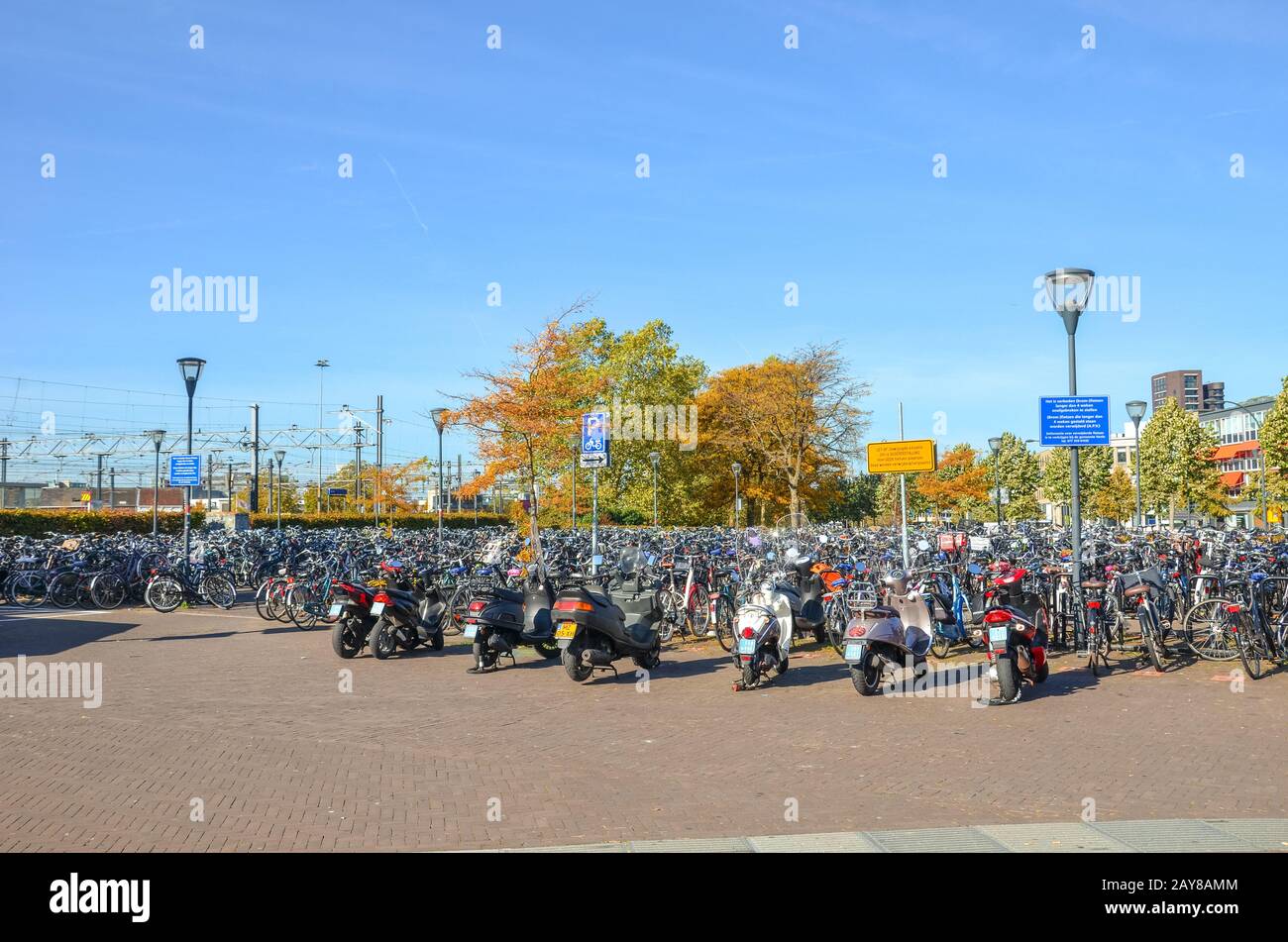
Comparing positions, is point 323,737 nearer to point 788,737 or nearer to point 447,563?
point 788,737

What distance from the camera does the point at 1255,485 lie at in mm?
55188

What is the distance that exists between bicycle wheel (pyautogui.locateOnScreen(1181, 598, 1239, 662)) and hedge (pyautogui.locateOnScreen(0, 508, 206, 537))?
27348 mm

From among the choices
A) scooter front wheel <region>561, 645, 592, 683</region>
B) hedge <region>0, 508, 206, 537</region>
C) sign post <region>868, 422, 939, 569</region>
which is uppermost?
sign post <region>868, 422, 939, 569</region>

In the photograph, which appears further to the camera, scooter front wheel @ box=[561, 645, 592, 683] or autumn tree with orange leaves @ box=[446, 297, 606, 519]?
autumn tree with orange leaves @ box=[446, 297, 606, 519]

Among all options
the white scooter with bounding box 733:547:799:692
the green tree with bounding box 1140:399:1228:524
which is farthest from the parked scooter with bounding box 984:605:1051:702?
the green tree with bounding box 1140:399:1228:524

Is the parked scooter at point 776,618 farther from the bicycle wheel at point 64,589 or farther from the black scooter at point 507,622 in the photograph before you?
the bicycle wheel at point 64,589

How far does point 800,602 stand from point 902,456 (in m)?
2.66

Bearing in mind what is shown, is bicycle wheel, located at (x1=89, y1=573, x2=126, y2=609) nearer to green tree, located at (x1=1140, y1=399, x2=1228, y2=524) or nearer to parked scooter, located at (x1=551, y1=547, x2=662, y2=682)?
parked scooter, located at (x1=551, y1=547, x2=662, y2=682)

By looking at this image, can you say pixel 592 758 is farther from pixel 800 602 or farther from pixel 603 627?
pixel 800 602

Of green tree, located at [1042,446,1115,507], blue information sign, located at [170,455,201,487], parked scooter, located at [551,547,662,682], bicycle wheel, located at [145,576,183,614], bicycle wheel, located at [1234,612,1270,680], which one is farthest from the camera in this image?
green tree, located at [1042,446,1115,507]

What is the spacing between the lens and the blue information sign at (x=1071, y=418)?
11.2m

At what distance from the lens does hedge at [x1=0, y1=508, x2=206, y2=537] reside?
28891mm

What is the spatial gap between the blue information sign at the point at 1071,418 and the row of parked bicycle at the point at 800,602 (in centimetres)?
147

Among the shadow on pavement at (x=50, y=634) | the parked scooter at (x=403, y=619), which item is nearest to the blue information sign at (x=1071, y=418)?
the parked scooter at (x=403, y=619)
